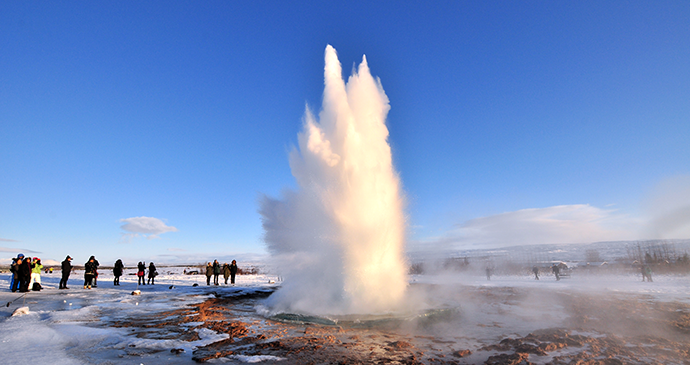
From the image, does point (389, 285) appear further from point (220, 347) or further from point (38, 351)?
point (38, 351)

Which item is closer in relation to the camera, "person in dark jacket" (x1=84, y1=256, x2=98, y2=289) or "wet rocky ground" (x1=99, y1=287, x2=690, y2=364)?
"wet rocky ground" (x1=99, y1=287, x2=690, y2=364)

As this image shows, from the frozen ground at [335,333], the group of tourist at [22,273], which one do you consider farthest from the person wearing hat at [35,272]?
the frozen ground at [335,333]

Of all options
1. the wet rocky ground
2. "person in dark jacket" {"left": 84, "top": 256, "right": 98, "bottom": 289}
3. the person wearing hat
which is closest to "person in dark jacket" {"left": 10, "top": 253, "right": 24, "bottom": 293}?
the person wearing hat

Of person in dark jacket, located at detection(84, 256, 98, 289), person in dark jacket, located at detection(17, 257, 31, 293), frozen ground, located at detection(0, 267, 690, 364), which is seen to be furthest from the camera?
person in dark jacket, located at detection(84, 256, 98, 289)

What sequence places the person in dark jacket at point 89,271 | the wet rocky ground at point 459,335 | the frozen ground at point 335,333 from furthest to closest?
1. the person in dark jacket at point 89,271
2. the wet rocky ground at point 459,335
3. the frozen ground at point 335,333

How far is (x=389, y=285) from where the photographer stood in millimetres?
13336

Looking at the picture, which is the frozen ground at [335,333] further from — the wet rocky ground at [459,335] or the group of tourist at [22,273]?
the group of tourist at [22,273]

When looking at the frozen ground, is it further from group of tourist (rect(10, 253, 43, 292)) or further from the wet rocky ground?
group of tourist (rect(10, 253, 43, 292))

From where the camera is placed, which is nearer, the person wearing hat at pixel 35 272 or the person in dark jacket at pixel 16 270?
the person in dark jacket at pixel 16 270

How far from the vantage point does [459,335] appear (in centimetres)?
902

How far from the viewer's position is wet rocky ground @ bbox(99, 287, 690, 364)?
22.4ft

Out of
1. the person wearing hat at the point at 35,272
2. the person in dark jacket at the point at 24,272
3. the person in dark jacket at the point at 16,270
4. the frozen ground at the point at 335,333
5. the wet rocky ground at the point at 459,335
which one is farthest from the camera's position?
the person wearing hat at the point at 35,272

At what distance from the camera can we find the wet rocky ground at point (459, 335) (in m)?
6.83

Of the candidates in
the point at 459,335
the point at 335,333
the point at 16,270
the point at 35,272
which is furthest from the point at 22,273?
the point at 459,335
